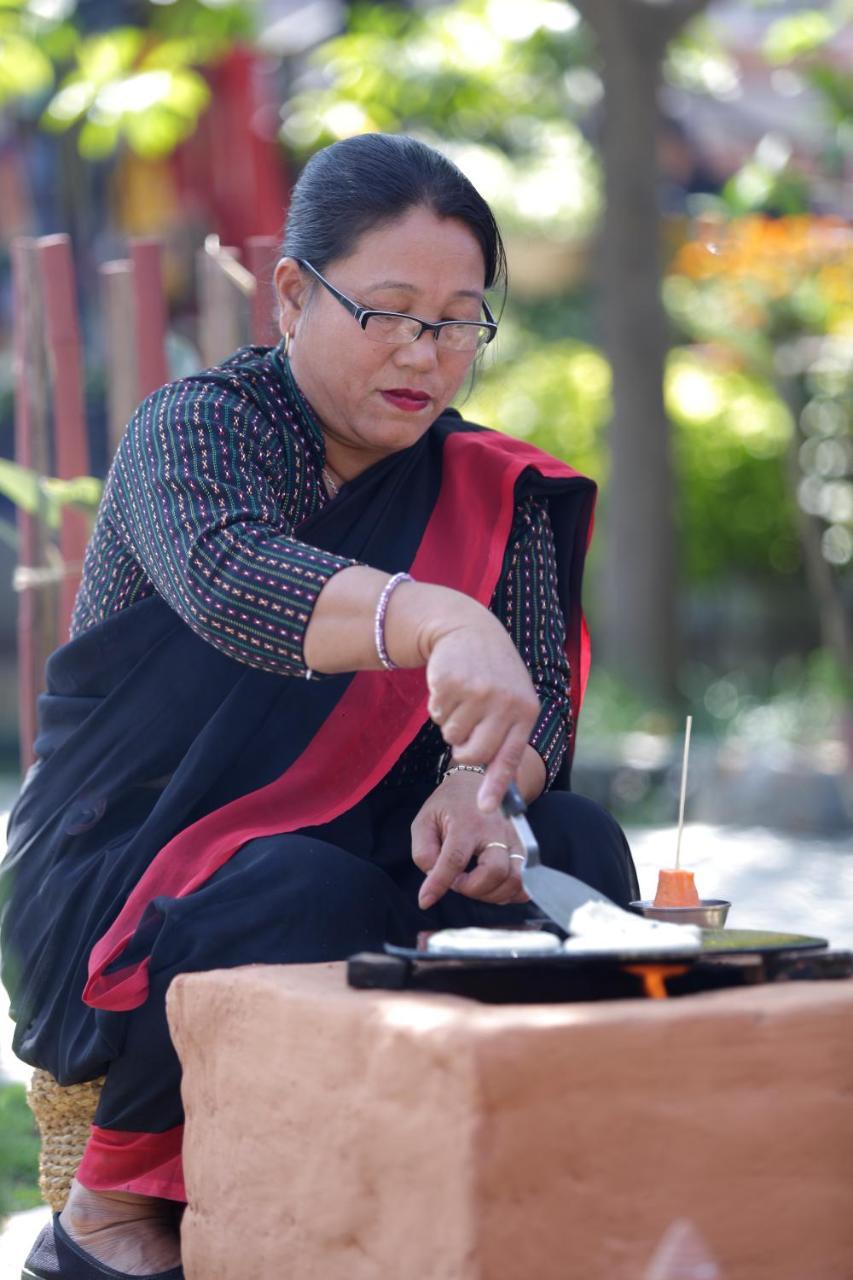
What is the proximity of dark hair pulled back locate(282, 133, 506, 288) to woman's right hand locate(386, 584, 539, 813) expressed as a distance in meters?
0.65

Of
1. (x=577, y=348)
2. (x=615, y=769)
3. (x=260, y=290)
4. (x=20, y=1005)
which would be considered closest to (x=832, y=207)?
(x=577, y=348)

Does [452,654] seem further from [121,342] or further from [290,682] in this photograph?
[121,342]

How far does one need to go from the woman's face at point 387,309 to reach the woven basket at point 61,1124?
0.91 meters

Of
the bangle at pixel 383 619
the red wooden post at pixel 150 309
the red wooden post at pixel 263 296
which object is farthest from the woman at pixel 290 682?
the red wooden post at pixel 150 309

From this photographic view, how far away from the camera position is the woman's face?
92.4 inches

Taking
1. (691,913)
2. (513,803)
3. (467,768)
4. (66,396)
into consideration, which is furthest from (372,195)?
(66,396)

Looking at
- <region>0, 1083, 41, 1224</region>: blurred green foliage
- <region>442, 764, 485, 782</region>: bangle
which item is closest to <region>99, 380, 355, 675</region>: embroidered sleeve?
<region>442, 764, 485, 782</region>: bangle

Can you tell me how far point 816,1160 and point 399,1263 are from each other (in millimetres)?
397

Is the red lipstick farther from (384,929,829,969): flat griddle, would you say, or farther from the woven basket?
the woven basket

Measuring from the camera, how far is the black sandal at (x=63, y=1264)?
2.18 meters

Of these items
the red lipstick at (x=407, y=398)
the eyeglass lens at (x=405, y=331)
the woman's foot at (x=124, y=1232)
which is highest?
the eyeglass lens at (x=405, y=331)

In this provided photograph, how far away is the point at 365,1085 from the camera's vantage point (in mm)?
1740

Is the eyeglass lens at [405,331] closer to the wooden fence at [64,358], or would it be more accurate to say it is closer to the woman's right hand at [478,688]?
the woman's right hand at [478,688]

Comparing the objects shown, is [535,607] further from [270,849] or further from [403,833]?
[270,849]
